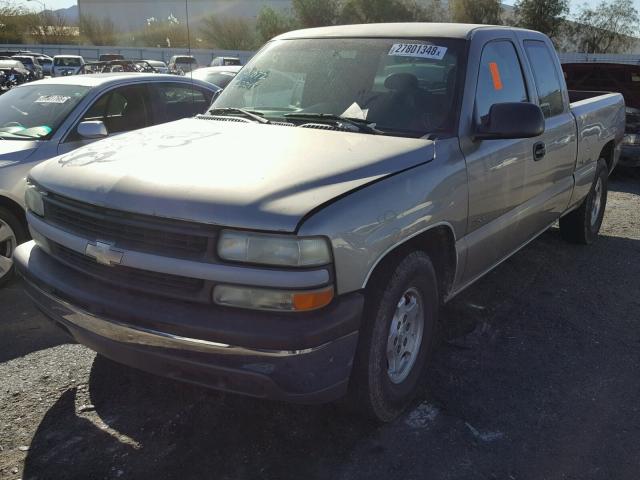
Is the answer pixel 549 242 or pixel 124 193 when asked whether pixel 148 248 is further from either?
pixel 549 242

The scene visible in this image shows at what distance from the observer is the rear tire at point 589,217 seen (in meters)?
6.18

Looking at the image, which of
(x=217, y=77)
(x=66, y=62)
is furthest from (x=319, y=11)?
(x=217, y=77)

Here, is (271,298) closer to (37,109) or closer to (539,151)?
(539,151)

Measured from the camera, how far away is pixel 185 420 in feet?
10.6

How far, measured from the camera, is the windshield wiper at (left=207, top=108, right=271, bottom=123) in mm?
3846

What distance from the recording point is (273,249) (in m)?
2.51

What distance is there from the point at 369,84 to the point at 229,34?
216ft

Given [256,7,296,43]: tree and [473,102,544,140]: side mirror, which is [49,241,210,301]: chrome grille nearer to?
[473,102,544,140]: side mirror

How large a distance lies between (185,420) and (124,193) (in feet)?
4.02

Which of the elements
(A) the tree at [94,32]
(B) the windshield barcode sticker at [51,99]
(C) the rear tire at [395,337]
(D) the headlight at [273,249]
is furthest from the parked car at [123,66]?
(A) the tree at [94,32]

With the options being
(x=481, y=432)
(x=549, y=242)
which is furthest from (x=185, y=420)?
(x=549, y=242)

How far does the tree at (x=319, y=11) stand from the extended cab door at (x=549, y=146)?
53.1m

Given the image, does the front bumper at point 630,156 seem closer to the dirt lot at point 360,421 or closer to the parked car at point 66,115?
the dirt lot at point 360,421

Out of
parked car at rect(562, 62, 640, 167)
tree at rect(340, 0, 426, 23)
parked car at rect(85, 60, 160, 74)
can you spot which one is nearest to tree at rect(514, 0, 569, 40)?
tree at rect(340, 0, 426, 23)
